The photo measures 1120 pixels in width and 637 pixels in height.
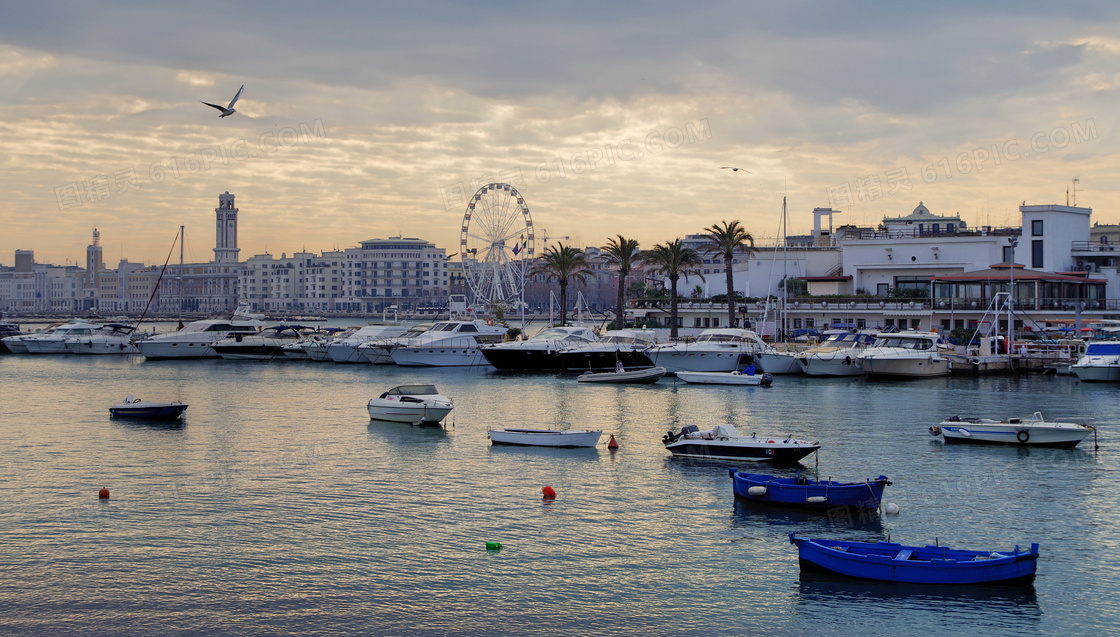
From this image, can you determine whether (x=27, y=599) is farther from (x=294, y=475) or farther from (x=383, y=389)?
(x=383, y=389)

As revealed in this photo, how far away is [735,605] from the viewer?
70.1 feet

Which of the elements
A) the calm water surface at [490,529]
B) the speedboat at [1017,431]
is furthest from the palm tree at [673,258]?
the speedboat at [1017,431]

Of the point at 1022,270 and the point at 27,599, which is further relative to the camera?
the point at 1022,270

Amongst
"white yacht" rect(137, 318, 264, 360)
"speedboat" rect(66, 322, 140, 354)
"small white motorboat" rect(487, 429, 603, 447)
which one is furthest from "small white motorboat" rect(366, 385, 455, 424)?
"speedboat" rect(66, 322, 140, 354)

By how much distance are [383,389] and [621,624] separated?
4485 centimetres

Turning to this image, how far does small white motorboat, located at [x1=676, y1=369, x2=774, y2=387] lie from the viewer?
208 feet

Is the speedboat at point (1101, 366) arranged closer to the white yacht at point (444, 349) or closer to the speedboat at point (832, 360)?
the speedboat at point (832, 360)

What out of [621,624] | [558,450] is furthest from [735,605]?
[558,450]

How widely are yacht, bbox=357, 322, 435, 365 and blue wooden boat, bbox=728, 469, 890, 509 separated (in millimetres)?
55297

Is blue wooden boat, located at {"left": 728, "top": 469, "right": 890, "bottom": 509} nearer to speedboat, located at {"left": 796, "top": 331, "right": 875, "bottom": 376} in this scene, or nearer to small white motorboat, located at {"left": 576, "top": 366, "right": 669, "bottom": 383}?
small white motorboat, located at {"left": 576, "top": 366, "right": 669, "bottom": 383}

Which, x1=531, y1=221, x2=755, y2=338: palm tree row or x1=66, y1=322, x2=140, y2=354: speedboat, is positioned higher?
x1=531, y1=221, x2=755, y2=338: palm tree row

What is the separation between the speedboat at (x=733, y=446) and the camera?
34875 millimetres

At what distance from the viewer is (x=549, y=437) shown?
38.9 metres

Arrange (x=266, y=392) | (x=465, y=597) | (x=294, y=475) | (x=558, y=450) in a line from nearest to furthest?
1. (x=465, y=597)
2. (x=294, y=475)
3. (x=558, y=450)
4. (x=266, y=392)
